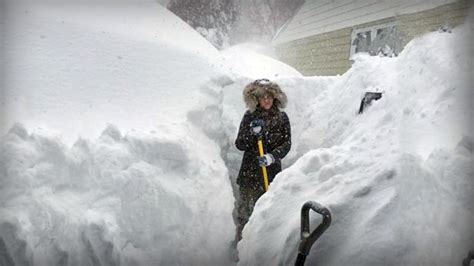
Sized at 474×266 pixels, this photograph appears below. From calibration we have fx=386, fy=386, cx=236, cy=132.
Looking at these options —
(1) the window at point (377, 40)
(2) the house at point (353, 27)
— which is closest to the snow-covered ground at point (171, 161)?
(2) the house at point (353, 27)

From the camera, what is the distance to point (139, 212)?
2.79 metres

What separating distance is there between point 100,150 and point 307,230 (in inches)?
65.4

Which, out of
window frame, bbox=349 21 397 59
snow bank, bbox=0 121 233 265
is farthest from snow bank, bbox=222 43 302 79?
window frame, bbox=349 21 397 59

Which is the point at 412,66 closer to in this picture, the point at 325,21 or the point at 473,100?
the point at 473,100

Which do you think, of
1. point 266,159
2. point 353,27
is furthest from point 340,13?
point 266,159

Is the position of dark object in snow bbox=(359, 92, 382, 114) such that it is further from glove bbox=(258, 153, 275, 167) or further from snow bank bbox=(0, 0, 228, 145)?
snow bank bbox=(0, 0, 228, 145)

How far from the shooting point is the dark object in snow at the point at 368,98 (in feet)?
13.4

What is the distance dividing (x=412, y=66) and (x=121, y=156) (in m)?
2.87

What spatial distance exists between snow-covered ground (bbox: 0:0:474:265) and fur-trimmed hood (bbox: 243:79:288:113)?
0.60m

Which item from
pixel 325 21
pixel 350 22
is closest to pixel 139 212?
pixel 350 22

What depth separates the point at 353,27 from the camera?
824cm

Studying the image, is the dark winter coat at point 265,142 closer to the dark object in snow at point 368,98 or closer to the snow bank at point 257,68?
the dark object in snow at point 368,98

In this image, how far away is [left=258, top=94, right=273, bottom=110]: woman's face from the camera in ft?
11.6

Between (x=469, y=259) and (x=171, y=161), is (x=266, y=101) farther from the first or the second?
(x=469, y=259)
